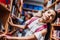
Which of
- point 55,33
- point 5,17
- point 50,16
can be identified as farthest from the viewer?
point 55,33

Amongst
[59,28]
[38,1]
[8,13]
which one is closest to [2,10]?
[8,13]

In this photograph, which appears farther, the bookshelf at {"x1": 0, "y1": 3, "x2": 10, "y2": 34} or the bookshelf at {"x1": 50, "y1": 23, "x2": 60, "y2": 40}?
the bookshelf at {"x1": 50, "y1": 23, "x2": 60, "y2": 40}

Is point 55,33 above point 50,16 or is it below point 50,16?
below

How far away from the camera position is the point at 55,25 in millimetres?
2811

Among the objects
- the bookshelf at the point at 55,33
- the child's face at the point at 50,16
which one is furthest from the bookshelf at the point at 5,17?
the bookshelf at the point at 55,33

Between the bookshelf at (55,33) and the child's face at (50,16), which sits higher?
the child's face at (50,16)

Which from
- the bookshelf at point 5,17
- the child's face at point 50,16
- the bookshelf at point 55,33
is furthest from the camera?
the bookshelf at point 55,33

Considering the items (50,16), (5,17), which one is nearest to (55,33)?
(50,16)

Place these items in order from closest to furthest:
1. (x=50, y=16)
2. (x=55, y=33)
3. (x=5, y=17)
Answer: (x=50, y=16) < (x=5, y=17) < (x=55, y=33)

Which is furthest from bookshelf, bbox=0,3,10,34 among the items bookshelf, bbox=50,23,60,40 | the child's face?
bookshelf, bbox=50,23,60,40

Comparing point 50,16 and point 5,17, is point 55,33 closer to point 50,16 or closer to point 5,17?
point 50,16

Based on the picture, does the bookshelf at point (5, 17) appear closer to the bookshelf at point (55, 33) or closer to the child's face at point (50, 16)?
the child's face at point (50, 16)

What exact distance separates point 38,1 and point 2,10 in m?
2.83

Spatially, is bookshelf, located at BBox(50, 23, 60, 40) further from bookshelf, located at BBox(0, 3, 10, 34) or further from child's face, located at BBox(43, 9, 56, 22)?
bookshelf, located at BBox(0, 3, 10, 34)
